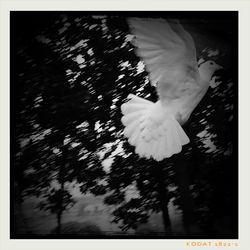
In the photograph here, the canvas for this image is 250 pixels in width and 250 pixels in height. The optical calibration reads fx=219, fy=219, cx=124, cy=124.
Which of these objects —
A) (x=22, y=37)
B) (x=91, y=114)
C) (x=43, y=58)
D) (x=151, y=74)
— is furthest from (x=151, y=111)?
(x=22, y=37)

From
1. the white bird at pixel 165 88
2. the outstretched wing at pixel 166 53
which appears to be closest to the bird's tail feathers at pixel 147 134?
the white bird at pixel 165 88

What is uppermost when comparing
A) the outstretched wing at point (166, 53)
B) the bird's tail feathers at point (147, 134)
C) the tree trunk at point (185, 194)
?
the outstretched wing at point (166, 53)

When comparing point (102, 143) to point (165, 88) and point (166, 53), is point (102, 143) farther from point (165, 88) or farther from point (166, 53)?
point (166, 53)

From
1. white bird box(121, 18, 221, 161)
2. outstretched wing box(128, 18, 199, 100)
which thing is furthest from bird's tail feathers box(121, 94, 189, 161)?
outstretched wing box(128, 18, 199, 100)

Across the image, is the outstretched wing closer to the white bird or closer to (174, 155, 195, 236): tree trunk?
the white bird

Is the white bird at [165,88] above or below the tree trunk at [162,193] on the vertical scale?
above

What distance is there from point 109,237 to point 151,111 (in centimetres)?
67

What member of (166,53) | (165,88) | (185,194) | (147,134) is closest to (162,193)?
(185,194)

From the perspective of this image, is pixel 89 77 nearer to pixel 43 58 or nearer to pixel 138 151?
pixel 43 58

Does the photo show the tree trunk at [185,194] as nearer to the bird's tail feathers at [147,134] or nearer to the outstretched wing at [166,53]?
the bird's tail feathers at [147,134]

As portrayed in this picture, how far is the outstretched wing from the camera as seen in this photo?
1.12 m

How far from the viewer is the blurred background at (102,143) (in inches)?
43.4

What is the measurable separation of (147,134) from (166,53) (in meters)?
0.43

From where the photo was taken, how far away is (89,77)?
3.73 feet
